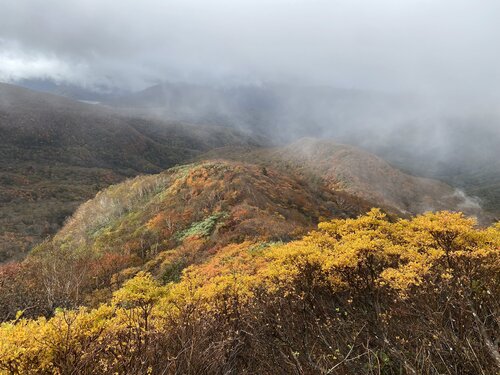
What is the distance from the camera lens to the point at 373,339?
10.7 metres

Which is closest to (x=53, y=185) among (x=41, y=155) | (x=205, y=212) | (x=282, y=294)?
(x=41, y=155)

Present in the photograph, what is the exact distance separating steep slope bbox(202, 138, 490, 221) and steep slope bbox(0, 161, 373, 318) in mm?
64130

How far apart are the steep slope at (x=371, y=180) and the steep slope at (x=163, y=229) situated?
64130mm

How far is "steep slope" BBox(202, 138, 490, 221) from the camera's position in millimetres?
111188

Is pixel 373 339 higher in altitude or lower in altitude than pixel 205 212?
higher

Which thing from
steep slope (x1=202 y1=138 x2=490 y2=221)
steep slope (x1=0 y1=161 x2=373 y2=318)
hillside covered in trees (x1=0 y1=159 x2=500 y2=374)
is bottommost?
steep slope (x1=202 y1=138 x2=490 y2=221)

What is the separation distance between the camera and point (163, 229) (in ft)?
111

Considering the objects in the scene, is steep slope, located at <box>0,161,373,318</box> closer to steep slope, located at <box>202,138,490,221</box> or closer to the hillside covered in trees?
the hillside covered in trees

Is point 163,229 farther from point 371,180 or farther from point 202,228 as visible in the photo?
point 371,180

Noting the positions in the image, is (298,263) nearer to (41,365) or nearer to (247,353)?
(247,353)

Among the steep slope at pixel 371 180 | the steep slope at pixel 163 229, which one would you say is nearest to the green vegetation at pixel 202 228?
the steep slope at pixel 163 229

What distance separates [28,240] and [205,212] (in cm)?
6533

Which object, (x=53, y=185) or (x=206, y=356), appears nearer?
(x=206, y=356)

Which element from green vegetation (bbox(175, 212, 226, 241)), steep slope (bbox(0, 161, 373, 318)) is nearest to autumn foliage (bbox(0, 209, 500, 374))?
steep slope (bbox(0, 161, 373, 318))
